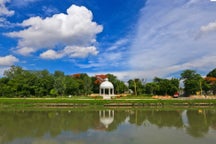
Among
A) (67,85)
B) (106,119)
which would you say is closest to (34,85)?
(67,85)

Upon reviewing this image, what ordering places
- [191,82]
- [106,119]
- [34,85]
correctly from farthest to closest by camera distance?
[191,82]
[34,85]
[106,119]

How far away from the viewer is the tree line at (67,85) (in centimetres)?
4541

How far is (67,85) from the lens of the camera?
50.3 meters

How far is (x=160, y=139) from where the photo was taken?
1120 cm

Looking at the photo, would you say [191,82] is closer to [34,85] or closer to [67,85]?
[67,85]

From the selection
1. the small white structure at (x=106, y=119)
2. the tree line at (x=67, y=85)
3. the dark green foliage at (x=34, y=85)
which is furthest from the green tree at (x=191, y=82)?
the small white structure at (x=106, y=119)

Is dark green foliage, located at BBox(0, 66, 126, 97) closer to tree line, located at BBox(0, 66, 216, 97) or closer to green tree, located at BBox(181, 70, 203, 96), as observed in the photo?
tree line, located at BBox(0, 66, 216, 97)

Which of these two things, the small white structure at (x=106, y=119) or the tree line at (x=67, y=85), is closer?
the small white structure at (x=106, y=119)

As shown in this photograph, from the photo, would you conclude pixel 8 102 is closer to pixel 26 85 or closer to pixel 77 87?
pixel 26 85

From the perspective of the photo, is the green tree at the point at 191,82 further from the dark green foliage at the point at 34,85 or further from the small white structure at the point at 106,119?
the small white structure at the point at 106,119

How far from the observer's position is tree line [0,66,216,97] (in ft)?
149

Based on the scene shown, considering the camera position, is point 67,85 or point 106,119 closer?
point 106,119

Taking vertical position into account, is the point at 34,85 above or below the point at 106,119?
above

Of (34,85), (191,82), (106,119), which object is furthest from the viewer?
(191,82)
